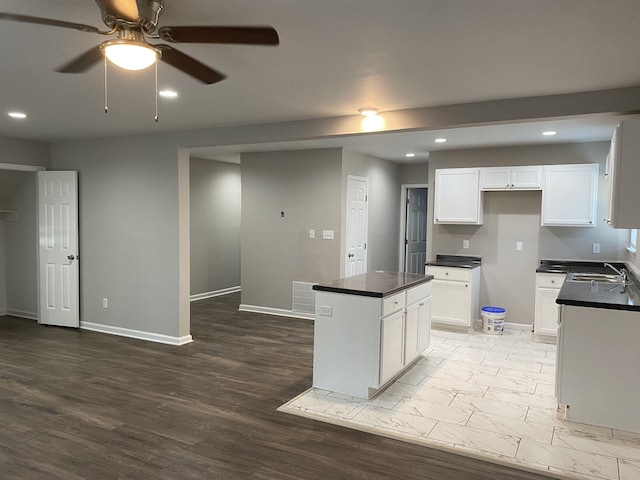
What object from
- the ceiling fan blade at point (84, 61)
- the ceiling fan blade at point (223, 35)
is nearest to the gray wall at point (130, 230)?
the ceiling fan blade at point (84, 61)

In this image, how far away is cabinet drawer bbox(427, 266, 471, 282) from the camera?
5989 mm

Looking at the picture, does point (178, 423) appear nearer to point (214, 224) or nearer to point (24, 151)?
point (24, 151)

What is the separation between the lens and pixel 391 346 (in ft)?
12.9

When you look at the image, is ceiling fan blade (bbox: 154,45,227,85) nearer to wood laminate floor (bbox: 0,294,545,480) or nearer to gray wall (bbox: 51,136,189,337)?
wood laminate floor (bbox: 0,294,545,480)

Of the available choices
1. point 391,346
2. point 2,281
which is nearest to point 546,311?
point 391,346

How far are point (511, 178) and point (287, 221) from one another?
10.5ft

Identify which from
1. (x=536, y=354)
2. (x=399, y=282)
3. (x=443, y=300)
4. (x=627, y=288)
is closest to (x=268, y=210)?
(x=443, y=300)

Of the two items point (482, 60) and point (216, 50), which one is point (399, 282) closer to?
point (482, 60)

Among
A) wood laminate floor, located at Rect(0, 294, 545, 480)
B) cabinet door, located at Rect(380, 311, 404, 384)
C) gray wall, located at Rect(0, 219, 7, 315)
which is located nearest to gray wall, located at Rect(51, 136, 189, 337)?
wood laminate floor, located at Rect(0, 294, 545, 480)

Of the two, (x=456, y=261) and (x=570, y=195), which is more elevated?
(x=570, y=195)

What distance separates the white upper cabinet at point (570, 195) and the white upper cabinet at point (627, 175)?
8.22 ft

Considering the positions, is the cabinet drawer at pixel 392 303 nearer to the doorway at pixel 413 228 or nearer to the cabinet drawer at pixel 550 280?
the cabinet drawer at pixel 550 280

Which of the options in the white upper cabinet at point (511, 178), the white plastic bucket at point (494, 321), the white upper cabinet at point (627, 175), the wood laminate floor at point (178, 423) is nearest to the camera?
the wood laminate floor at point (178, 423)

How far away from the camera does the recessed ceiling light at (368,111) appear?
4.06 meters
